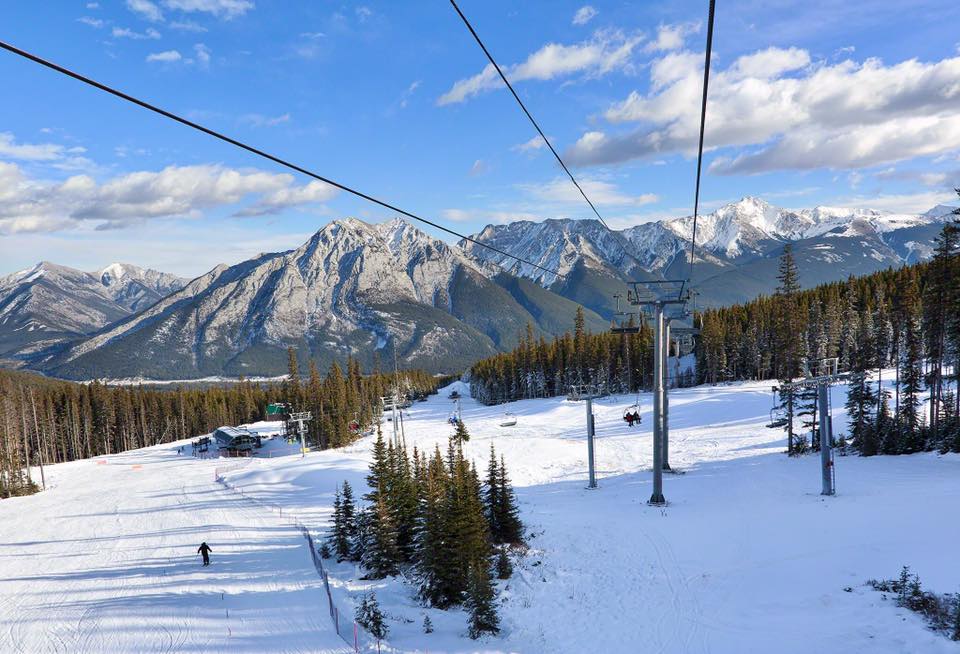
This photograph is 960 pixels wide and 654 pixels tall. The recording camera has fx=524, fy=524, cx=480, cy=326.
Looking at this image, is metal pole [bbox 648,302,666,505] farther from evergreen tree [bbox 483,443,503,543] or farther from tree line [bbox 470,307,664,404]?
tree line [bbox 470,307,664,404]

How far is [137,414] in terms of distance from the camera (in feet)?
372

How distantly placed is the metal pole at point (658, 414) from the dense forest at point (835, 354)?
3.48m

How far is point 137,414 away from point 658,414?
119 m

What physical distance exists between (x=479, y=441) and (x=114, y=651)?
161 feet

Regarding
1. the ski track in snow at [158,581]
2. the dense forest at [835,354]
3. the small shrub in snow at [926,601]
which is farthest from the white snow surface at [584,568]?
the dense forest at [835,354]

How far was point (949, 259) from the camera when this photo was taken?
118 feet

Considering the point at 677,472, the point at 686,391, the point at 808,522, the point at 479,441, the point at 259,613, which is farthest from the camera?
the point at 686,391

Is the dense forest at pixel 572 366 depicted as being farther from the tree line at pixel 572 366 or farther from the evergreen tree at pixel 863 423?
the evergreen tree at pixel 863 423

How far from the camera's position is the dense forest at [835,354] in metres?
A: 36.9

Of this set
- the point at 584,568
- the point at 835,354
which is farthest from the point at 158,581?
the point at 835,354

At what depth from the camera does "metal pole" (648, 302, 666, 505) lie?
2933cm

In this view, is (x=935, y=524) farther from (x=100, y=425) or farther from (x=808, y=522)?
(x=100, y=425)

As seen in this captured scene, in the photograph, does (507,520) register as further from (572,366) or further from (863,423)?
(572,366)

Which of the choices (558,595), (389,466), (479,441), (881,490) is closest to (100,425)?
(479,441)
